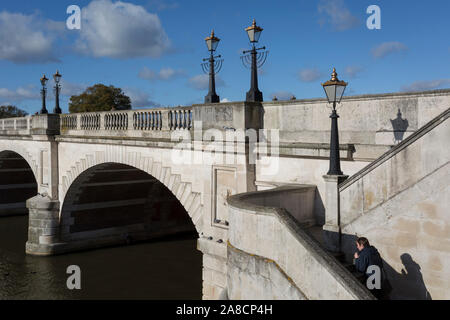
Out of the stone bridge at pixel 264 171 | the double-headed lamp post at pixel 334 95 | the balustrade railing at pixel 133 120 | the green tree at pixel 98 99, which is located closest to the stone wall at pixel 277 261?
the stone bridge at pixel 264 171

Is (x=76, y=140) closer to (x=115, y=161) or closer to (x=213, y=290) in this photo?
(x=115, y=161)

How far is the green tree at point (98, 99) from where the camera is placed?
2000 inches

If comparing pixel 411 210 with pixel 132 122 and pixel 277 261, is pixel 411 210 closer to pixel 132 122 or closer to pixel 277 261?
pixel 277 261

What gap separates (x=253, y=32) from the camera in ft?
31.0

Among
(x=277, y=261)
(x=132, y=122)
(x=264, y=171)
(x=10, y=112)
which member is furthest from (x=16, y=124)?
(x=10, y=112)

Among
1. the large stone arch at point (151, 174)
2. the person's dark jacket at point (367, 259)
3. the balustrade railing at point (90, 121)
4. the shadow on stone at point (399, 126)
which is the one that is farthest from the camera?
the balustrade railing at point (90, 121)

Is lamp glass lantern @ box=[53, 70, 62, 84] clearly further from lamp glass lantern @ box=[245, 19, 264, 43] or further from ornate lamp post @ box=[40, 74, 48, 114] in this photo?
lamp glass lantern @ box=[245, 19, 264, 43]

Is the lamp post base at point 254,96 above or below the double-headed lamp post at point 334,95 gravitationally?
above

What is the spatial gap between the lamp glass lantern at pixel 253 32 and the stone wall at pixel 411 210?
3.95m

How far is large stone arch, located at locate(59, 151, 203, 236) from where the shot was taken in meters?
11.8

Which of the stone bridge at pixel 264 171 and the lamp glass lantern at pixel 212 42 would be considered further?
the lamp glass lantern at pixel 212 42

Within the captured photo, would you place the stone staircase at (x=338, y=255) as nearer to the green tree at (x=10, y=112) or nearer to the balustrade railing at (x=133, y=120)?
the balustrade railing at (x=133, y=120)

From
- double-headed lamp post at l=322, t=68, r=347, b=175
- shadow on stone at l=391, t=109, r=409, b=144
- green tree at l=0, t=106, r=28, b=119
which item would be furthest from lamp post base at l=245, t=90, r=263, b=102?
green tree at l=0, t=106, r=28, b=119

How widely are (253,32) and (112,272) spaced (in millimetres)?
12704
